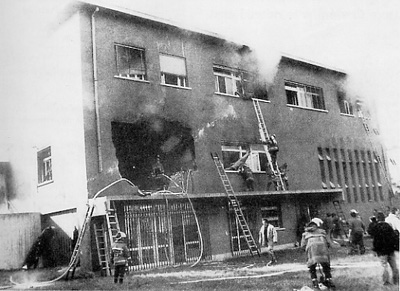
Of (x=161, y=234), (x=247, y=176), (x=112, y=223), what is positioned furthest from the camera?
(x=247, y=176)

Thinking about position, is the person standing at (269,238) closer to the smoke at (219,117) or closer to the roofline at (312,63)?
the smoke at (219,117)

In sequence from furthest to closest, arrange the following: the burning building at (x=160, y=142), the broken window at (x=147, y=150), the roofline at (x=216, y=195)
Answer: the broken window at (x=147, y=150)
the burning building at (x=160, y=142)
the roofline at (x=216, y=195)

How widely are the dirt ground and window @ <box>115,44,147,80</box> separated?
20.2 ft

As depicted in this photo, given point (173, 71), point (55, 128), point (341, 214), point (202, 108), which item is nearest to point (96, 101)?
point (55, 128)

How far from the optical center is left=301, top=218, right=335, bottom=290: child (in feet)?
25.7

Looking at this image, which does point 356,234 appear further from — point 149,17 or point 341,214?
point 149,17

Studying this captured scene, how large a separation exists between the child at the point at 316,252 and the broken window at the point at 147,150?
6.46 m

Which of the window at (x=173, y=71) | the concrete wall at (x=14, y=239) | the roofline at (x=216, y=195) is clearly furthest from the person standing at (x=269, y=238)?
the concrete wall at (x=14, y=239)

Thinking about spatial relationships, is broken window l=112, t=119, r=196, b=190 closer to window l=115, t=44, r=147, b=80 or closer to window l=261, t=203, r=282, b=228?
window l=115, t=44, r=147, b=80

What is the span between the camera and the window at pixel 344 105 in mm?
21141

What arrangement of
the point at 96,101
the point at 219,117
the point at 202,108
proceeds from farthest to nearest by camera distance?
the point at 219,117
the point at 202,108
the point at 96,101

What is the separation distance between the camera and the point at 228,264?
41.0 ft

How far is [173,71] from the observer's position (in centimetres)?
1518

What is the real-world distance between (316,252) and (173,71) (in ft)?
29.7
